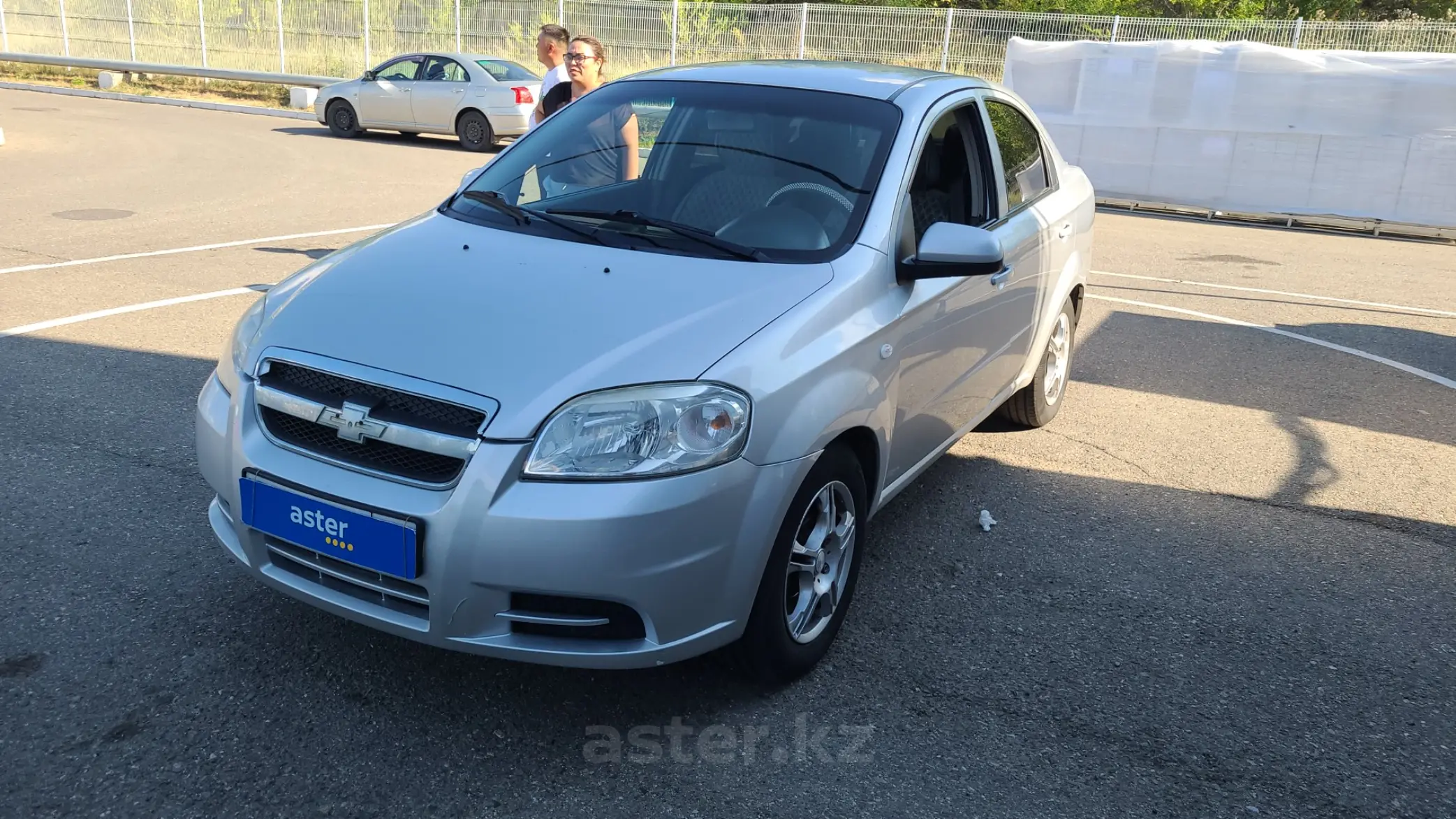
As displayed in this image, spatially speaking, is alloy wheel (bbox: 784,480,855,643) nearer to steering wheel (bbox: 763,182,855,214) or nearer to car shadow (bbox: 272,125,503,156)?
steering wheel (bbox: 763,182,855,214)

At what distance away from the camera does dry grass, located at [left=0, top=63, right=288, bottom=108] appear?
25078 millimetres

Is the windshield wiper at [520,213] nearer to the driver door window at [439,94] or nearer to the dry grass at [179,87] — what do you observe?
the driver door window at [439,94]

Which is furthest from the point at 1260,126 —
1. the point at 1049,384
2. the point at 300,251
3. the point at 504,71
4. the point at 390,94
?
the point at 390,94

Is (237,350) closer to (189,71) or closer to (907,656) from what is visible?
(907,656)

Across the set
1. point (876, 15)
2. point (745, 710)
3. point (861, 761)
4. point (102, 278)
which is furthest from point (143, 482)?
point (876, 15)

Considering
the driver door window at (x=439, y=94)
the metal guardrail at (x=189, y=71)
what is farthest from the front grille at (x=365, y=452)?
the metal guardrail at (x=189, y=71)

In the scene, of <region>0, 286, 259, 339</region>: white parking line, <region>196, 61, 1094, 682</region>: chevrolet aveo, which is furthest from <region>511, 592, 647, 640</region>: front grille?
<region>0, 286, 259, 339</region>: white parking line

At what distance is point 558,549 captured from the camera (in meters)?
2.58

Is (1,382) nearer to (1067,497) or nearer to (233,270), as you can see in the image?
(233,270)

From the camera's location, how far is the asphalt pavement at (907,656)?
2.80 m

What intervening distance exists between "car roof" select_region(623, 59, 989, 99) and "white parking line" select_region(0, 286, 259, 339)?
12.9 feet

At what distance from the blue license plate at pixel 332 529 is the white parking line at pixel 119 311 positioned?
435 centimetres

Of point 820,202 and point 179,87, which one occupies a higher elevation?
point 820,202

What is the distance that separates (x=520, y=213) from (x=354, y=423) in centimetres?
134
